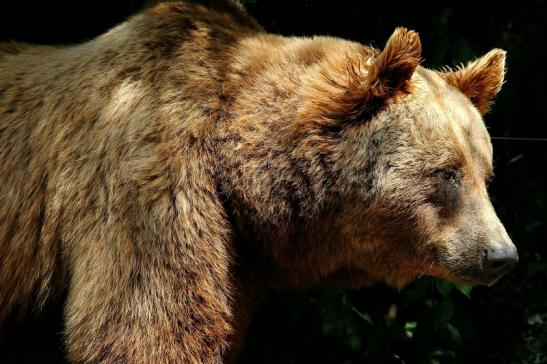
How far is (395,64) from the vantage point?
3.77m

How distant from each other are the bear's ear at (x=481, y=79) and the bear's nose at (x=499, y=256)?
2.89 ft

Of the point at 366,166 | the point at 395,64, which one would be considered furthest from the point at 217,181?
the point at 395,64

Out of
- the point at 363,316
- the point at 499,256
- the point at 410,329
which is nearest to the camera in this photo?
the point at 499,256

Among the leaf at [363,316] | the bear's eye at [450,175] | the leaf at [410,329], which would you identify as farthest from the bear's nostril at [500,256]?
the leaf at [410,329]

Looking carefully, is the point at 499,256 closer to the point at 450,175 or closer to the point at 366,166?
the point at 450,175

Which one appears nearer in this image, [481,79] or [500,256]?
[500,256]

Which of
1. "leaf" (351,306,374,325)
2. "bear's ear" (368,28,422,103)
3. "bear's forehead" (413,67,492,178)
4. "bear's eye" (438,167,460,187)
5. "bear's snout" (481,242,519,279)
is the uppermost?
"bear's ear" (368,28,422,103)

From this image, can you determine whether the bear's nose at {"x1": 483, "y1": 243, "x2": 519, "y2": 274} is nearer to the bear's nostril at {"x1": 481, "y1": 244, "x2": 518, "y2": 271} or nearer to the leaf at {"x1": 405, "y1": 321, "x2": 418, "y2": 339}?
the bear's nostril at {"x1": 481, "y1": 244, "x2": 518, "y2": 271}

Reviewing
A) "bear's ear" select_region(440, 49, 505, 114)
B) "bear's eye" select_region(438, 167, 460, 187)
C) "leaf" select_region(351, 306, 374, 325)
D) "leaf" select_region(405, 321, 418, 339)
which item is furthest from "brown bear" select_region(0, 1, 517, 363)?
"leaf" select_region(405, 321, 418, 339)

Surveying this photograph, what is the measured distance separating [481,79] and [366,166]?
2.94 ft

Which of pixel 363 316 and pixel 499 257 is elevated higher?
pixel 499 257

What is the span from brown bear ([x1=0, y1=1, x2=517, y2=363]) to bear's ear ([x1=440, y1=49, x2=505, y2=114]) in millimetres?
122

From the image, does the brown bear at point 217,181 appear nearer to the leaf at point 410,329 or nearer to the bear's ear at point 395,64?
the bear's ear at point 395,64

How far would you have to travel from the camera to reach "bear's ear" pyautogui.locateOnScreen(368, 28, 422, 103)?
3723 mm
